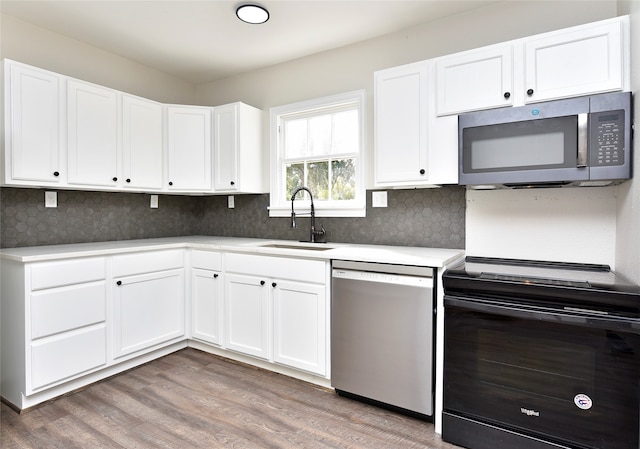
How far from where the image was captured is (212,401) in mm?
2189

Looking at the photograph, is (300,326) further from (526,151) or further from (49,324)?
(526,151)

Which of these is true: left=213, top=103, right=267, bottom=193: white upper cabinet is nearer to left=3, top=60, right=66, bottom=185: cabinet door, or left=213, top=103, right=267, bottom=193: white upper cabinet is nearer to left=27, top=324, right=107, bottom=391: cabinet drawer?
left=3, top=60, right=66, bottom=185: cabinet door

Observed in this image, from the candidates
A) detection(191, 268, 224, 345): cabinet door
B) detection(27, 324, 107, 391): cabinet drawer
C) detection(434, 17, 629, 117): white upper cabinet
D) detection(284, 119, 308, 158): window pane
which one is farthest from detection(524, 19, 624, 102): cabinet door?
detection(27, 324, 107, 391): cabinet drawer

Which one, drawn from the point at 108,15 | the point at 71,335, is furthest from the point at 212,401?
the point at 108,15

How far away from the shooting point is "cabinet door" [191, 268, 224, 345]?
285 centimetres

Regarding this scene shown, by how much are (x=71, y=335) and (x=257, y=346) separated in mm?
1231

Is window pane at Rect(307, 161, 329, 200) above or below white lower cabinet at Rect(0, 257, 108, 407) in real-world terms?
above

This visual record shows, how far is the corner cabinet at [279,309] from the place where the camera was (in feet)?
7.61

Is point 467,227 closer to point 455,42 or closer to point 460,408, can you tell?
point 460,408

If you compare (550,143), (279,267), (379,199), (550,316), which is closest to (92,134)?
(279,267)

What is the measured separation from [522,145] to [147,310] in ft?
9.30

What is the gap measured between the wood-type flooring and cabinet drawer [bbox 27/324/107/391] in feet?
0.53

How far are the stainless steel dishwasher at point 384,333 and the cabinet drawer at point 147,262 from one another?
1500mm

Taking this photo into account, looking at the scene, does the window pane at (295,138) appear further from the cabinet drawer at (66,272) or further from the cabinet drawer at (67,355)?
the cabinet drawer at (67,355)
